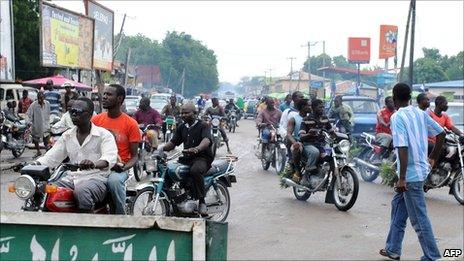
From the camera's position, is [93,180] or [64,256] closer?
[64,256]

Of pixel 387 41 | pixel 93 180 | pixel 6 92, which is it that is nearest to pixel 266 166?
pixel 93 180

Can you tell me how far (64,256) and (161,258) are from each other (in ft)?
1.39

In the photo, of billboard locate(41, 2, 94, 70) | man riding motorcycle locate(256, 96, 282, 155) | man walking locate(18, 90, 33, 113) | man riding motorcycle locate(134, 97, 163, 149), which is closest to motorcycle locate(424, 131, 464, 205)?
man riding motorcycle locate(256, 96, 282, 155)

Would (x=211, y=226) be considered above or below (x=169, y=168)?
above

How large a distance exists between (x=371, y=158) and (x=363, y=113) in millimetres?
Result: 6848

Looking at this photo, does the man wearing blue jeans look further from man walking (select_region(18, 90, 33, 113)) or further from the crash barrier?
man walking (select_region(18, 90, 33, 113))

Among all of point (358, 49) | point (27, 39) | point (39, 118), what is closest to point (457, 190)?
point (39, 118)

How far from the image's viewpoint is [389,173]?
435 inches

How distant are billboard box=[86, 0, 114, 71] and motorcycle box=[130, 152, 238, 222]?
22080 mm

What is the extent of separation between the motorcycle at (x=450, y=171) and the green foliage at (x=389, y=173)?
0.97m

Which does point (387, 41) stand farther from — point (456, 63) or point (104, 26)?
point (104, 26)

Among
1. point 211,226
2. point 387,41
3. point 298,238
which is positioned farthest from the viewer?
point 387,41

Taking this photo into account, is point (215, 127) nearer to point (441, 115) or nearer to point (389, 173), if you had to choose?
point (389, 173)

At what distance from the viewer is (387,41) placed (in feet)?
183
